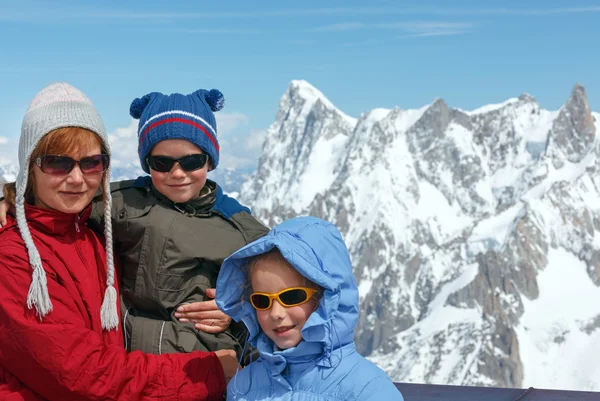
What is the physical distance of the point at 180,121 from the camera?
6.69 metres

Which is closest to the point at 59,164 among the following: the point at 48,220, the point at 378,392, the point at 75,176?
the point at 75,176

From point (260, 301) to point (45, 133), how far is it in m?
1.89

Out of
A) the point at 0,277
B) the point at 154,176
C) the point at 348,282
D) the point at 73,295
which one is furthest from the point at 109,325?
the point at 348,282

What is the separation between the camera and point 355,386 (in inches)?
210

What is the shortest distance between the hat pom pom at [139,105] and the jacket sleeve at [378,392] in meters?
3.26

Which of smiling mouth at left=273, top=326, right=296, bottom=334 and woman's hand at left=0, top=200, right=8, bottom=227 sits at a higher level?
woman's hand at left=0, top=200, right=8, bottom=227

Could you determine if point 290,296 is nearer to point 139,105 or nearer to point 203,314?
point 203,314

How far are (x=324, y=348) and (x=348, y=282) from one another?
0.46m

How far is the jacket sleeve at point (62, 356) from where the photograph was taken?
18.1 feet

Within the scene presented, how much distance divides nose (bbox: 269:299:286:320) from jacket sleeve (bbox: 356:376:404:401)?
712mm

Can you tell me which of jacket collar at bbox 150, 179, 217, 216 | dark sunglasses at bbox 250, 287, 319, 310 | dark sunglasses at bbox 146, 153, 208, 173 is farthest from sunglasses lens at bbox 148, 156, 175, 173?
dark sunglasses at bbox 250, 287, 319, 310

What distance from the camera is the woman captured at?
5.54m

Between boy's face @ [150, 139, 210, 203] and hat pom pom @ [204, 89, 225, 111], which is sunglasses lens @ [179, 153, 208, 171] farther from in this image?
hat pom pom @ [204, 89, 225, 111]

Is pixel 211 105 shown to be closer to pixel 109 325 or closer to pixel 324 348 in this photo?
pixel 109 325
